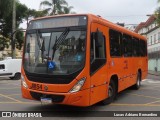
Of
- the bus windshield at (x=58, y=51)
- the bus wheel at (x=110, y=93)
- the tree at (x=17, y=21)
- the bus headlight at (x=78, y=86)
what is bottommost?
the bus wheel at (x=110, y=93)

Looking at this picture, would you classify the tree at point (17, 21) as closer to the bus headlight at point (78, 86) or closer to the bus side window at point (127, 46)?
the bus side window at point (127, 46)

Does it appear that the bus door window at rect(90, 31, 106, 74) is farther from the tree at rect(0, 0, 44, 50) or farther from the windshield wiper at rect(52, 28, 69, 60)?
the tree at rect(0, 0, 44, 50)

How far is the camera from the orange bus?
8781 mm

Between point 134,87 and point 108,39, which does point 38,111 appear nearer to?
point 108,39

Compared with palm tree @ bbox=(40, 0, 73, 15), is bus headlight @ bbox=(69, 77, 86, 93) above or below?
below

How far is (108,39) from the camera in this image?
1078 cm

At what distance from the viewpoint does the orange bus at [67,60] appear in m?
8.78

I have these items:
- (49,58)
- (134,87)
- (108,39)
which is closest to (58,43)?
(49,58)

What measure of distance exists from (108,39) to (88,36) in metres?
1.89

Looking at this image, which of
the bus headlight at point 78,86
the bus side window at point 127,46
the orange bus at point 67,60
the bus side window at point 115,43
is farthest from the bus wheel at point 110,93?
the bus headlight at point 78,86

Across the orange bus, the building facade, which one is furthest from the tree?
the orange bus

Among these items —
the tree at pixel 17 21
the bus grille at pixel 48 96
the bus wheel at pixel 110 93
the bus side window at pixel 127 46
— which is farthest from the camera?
the tree at pixel 17 21

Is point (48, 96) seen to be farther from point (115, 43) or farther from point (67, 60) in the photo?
point (115, 43)

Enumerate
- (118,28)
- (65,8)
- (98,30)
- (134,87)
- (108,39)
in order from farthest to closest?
(65,8) < (134,87) < (118,28) < (108,39) < (98,30)
